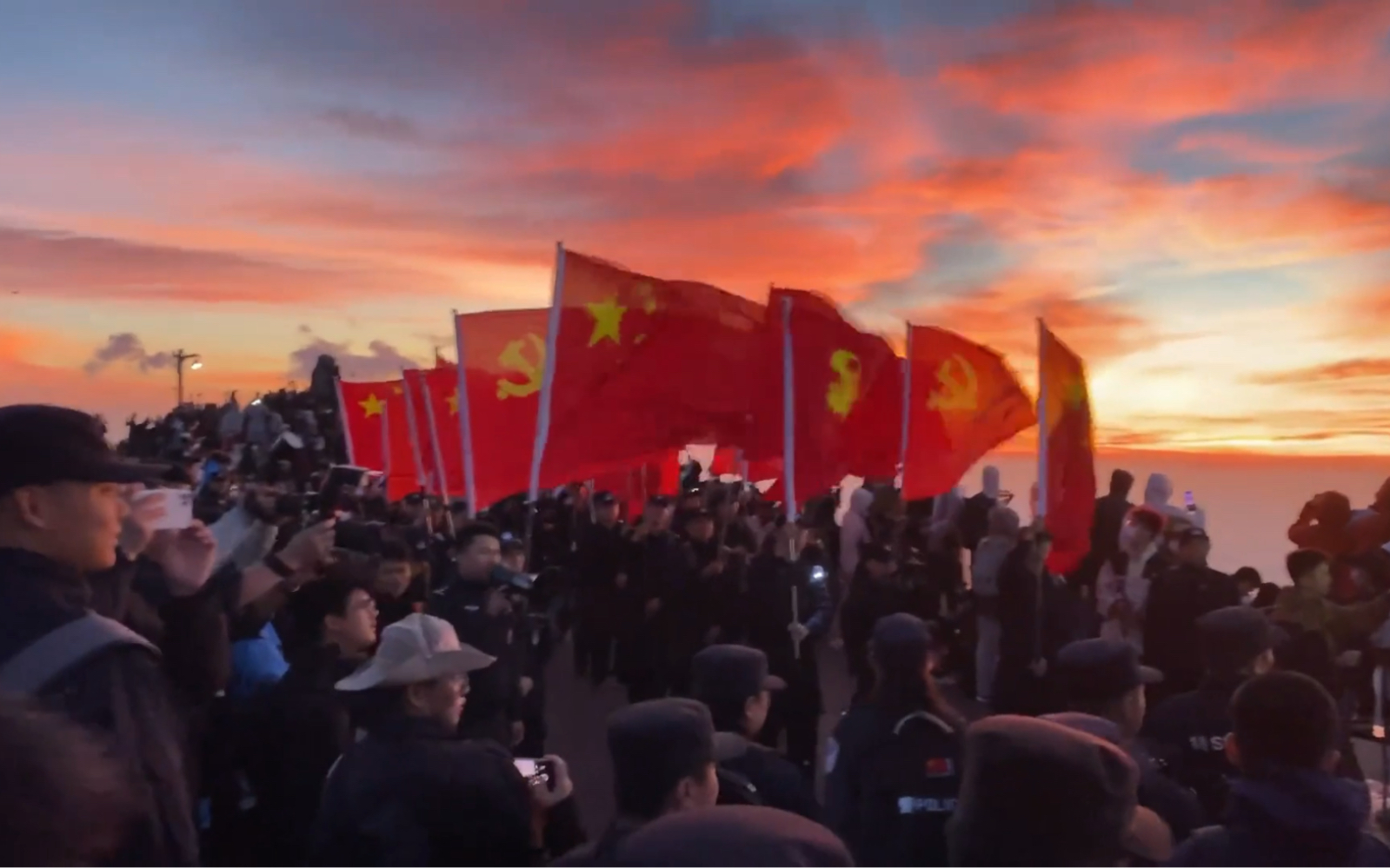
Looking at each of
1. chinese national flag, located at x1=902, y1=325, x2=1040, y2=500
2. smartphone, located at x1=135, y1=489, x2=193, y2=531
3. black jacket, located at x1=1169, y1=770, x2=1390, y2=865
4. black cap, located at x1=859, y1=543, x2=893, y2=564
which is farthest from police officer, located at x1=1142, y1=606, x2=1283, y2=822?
chinese national flag, located at x1=902, y1=325, x2=1040, y2=500

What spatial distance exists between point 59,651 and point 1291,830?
2.55m

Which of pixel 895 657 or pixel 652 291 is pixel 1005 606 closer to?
pixel 652 291

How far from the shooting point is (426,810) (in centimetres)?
300

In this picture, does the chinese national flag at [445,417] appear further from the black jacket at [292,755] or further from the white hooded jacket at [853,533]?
the black jacket at [292,755]

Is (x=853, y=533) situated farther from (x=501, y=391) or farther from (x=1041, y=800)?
(x=1041, y=800)

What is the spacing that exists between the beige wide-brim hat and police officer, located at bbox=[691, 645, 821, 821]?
83 centimetres

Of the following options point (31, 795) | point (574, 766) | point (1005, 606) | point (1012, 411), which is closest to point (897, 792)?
point (31, 795)

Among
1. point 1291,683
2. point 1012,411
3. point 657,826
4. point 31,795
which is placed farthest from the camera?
point 1012,411

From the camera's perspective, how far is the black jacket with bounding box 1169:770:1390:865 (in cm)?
261

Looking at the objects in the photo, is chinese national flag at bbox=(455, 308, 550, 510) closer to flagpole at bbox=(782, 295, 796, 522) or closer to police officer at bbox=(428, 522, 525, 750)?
flagpole at bbox=(782, 295, 796, 522)

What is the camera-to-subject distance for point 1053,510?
8.43 meters

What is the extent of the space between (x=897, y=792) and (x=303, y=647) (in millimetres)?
2122

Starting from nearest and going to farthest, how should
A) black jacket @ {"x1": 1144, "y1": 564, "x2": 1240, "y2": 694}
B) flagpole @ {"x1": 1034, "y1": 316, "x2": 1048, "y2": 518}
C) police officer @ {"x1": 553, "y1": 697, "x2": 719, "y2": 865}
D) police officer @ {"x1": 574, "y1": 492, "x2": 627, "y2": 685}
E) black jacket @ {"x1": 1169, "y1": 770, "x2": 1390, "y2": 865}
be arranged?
1. black jacket @ {"x1": 1169, "y1": 770, "x2": 1390, "y2": 865}
2. police officer @ {"x1": 553, "y1": 697, "x2": 719, "y2": 865}
3. black jacket @ {"x1": 1144, "y1": 564, "x2": 1240, "y2": 694}
4. flagpole @ {"x1": 1034, "y1": 316, "x2": 1048, "y2": 518}
5. police officer @ {"x1": 574, "y1": 492, "x2": 627, "y2": 685}

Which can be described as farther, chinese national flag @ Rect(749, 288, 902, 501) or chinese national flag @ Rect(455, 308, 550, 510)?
chinese national flag @ Rect(455, 308, 550, 510)
